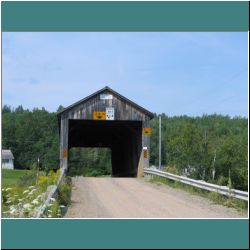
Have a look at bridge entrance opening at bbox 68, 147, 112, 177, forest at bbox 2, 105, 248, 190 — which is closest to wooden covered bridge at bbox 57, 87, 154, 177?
forest at bbox 2, 105, 248, 190

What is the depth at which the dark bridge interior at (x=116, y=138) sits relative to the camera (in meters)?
28.3

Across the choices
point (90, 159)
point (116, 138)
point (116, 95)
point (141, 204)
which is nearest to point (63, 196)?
point (141, 204)

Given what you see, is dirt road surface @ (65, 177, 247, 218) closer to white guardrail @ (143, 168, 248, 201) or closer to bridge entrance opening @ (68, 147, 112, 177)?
white guardrail @ (143, 168, 248, 201)

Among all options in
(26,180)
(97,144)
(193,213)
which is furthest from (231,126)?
(193,213)

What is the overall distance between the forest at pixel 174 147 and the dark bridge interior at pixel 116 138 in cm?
326

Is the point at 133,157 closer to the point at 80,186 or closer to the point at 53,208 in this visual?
the point at 80,186

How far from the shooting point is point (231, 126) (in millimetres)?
104562

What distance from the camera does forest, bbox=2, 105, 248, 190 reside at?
6169 cm

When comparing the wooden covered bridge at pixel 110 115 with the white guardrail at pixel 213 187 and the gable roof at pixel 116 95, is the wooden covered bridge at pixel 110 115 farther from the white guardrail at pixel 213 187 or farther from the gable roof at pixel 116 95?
the white guardrail at pixel 213 187

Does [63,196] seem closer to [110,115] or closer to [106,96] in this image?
[110,115]

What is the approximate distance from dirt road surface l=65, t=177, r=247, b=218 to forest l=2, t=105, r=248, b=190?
16.8 feet

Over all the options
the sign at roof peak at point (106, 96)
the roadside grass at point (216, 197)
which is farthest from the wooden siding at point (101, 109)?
the roadside grass at point (216, 197)

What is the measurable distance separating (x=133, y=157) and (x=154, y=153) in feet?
217

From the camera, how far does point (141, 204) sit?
12.9 meters
